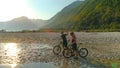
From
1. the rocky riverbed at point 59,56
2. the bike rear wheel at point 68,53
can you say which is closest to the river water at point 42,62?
the rocky riverbed at point 59,56

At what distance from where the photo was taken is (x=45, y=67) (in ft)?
72.8

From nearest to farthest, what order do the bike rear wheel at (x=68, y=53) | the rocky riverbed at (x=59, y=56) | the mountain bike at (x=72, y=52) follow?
the rocky riverbed at (x=59, y=56)
the mountain bike at (x=72, y=52)
the bike rear wheel at (x=68, y=53)

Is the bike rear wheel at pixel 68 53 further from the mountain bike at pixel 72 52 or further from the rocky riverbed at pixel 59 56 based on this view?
the rocky riverbed at pixel 59 56

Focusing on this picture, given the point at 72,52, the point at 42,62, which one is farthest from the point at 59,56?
the point at 42,62

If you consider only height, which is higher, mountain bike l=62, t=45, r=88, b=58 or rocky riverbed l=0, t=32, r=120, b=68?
mountain bike l=62, t=45, r=88, b=58

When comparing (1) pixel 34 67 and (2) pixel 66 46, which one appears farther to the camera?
(2) pixel 66 46

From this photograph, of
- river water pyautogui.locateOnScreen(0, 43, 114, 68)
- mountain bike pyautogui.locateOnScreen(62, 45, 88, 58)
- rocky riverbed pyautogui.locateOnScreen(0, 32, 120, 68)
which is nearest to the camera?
river water pyautogui.locateOnScreen(0, 43, 114, 68)

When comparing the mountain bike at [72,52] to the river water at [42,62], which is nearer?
the river water at [42,62]

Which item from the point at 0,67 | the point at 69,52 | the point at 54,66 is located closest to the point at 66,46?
the point at 69,52

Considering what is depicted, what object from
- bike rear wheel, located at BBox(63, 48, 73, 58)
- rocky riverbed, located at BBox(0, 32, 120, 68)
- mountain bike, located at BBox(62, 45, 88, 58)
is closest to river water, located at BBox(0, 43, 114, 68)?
rocky riverbed, located at BBox(0, 32, 120, 68)

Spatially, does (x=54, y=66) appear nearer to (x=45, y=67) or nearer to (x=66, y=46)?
(x=45, y=67)

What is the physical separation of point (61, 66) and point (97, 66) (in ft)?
9.89

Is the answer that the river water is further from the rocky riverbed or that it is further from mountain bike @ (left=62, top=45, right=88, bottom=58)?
mountain bike @ (left=62, top=45, right=88, bottom=58)

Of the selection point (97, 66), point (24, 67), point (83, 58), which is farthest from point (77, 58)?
point (24, 67)
